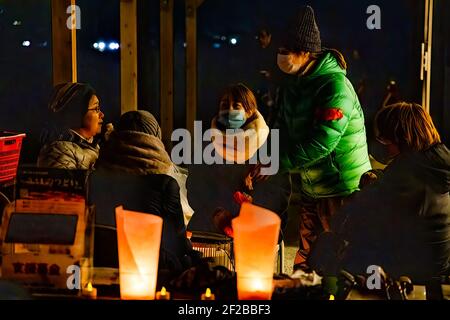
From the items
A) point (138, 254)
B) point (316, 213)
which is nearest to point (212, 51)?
point (316, 213)

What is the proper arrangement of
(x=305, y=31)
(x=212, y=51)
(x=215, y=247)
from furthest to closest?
(x=215, y=247) → (x=212, y=51) → (x=305, y=31)

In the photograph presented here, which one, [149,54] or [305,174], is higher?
[149,54]

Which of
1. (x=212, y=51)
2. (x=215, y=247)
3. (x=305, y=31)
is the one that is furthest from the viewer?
(x=215, y=247)

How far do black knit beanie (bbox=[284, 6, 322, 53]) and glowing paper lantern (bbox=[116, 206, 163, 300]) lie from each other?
50.6 inches

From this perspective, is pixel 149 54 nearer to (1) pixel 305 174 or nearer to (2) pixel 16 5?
(2) pixel 16 5

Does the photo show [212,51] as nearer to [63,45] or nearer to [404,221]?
[63,45]

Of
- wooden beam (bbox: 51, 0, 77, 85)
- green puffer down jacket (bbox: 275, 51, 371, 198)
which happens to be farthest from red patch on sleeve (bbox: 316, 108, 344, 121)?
wooden beam (bbox: 51, 0, 77, 85)

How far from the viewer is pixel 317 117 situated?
4.58 m

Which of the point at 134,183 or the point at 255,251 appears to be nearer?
the point at 255,251

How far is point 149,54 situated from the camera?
185 inches

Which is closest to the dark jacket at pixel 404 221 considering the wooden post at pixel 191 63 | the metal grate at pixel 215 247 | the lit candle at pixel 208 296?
the metal grate at pixel 215 247

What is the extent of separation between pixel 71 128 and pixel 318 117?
1.43m

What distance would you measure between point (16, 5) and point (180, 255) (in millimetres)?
1748

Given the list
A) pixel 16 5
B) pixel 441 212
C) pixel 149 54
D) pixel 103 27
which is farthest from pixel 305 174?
pixel 16 5
